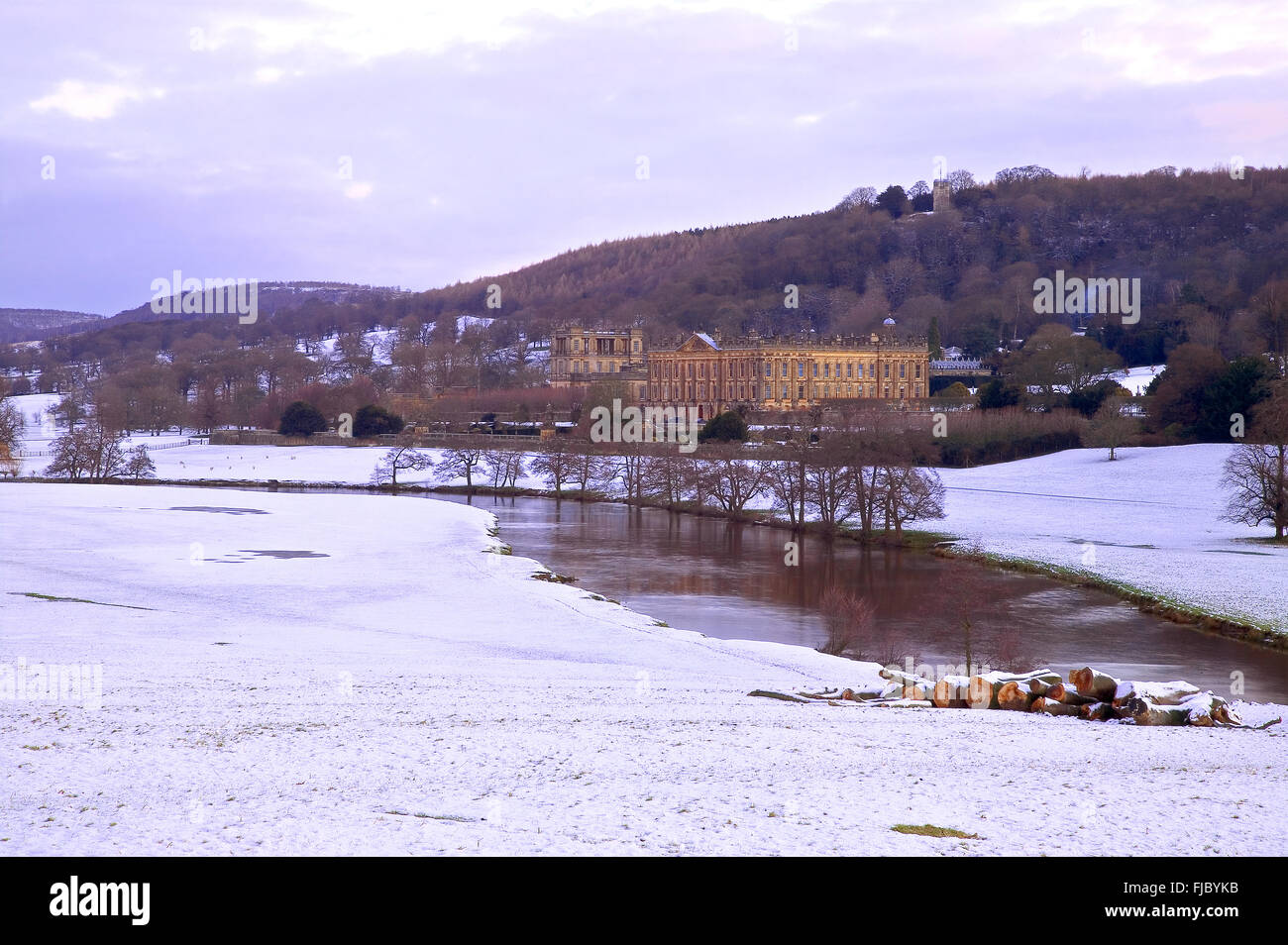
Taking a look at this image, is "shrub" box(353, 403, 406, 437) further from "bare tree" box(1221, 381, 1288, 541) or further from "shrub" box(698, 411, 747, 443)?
"bare tree" box(1221, 381, 1288, 541)

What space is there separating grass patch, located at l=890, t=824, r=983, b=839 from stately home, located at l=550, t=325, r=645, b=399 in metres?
99.7

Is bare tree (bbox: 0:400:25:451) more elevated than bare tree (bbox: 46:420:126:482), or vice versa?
bare tree (bbox: 0:400:25:451)

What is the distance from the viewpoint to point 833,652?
19.9 metres

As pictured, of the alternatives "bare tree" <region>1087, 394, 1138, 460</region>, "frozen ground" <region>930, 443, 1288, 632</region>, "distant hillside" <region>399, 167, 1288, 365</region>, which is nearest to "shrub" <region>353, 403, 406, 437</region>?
"frozen ground" <region>930, 443, 1288, 632</region>

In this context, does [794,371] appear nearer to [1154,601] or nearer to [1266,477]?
[1266,477]

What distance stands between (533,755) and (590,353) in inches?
4016

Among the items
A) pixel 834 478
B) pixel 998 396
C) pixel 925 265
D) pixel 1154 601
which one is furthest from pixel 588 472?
pixel 925 265

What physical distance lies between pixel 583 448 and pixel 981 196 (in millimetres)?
131561

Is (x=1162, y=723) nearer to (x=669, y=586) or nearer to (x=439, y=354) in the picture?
(x=669, y=586)

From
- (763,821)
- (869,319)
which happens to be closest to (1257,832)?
(763,821)

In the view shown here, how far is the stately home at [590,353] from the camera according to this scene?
10931cm

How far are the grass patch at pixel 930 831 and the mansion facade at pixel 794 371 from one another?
249 feet

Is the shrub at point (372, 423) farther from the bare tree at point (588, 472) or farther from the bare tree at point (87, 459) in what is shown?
the bare tree at point (588, 472)

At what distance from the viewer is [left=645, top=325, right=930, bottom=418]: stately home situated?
86.2 meters
